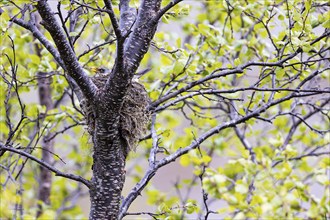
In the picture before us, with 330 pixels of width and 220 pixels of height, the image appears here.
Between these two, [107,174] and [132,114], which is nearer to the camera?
[107,174]

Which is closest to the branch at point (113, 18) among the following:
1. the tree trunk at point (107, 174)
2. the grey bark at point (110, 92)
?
the grey bark at point (110, 92)

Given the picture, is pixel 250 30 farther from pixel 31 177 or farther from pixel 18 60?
pixel 31 177

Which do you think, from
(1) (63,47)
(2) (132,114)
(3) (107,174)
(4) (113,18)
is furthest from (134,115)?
(4) (113,18)

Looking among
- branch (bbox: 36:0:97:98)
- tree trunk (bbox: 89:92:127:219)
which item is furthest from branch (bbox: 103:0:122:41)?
tree trunk (bbox: 89:92:127:219)

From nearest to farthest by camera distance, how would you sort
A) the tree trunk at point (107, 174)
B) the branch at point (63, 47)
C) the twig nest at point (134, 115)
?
the branch at point (63, 47)
the tree trunk at point (107, 174)
the twig nest at point (134, 115)

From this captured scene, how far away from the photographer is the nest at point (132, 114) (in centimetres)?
260

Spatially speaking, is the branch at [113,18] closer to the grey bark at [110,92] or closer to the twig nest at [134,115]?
the grey bark at [110,92]

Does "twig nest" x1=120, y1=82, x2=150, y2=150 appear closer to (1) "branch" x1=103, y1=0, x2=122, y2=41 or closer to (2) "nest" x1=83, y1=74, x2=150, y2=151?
(2) "nest" x1=83, y1=74, x2=150, y2=151

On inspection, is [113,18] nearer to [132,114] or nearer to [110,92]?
[110,92]

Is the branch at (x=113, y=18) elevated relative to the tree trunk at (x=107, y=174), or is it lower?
elevated

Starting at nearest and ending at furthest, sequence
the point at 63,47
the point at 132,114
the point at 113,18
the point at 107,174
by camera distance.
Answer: the point at 113,18
the point at 63,47
the point at 107,174
the point at 132,114

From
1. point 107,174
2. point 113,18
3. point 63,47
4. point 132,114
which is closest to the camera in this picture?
point 113,18

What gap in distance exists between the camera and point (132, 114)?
273 centimetres

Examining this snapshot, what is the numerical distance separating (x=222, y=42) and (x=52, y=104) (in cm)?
238
